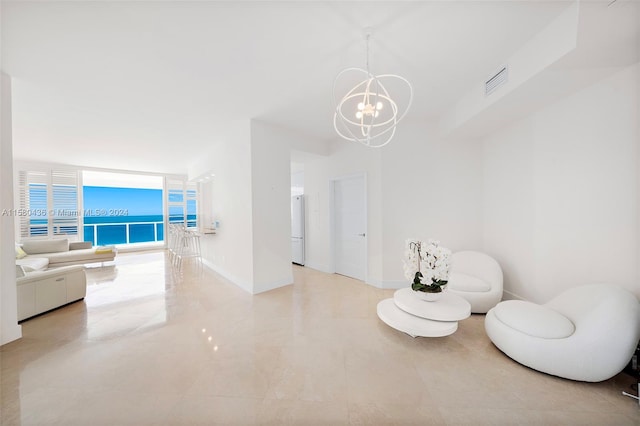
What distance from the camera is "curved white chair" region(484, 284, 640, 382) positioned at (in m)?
1.64

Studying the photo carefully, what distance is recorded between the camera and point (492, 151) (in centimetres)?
360

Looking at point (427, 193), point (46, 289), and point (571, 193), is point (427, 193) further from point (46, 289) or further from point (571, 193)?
point (46, 289)

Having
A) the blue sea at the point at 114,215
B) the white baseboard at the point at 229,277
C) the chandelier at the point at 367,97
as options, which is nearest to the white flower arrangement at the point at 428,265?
the chandelier at the point at 367,97

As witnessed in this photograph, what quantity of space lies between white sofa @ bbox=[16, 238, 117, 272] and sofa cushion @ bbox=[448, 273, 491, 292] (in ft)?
24.5

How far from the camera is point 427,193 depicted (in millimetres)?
3867

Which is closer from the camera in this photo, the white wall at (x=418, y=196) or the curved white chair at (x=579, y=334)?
the curved white chair at (x=579, y=334)

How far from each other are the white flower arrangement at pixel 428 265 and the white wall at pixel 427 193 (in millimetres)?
1481

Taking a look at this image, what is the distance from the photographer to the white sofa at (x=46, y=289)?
2688mm

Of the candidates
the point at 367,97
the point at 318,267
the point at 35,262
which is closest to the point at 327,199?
the point at 318,267

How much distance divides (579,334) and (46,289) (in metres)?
5.76

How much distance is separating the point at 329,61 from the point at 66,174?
8841 millimetres

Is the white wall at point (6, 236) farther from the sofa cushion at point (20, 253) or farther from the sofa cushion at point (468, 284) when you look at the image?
the sofa cushion at point (468, 284)

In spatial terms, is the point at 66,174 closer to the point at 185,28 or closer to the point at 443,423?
the point at 185,28

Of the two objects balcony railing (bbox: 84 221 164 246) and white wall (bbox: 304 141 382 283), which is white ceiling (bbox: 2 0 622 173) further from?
balcony railing (bbox: 84 221 164 246)
